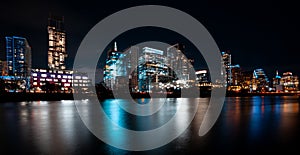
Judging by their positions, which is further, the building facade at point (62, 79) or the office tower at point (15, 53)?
the office tower at point (15, 53)

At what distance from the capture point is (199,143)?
927 cm

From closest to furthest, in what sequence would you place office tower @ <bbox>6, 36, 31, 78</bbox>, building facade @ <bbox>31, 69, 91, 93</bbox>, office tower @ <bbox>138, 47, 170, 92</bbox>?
building facade @ <bbox>31, 69, 91, 93</bbox>
office tower @ <bbox>6, 36, 31, 78</bbox>
office tower @ <bbox>138, 47, 170, 92</bbox>

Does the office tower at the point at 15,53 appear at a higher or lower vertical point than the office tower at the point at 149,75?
higher

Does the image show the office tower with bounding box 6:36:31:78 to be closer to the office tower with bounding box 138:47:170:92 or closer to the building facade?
the building facade

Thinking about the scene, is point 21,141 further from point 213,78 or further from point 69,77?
point 213,78

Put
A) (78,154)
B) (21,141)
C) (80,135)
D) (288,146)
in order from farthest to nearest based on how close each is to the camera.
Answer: (80,135)
(21,141)
(288,146)
(78,154)

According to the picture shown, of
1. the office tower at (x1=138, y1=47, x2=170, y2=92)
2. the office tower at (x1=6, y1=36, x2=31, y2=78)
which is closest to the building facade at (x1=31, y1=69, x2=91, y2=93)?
the office tower at (x1=138, y1=47, x2=170, y2=92)

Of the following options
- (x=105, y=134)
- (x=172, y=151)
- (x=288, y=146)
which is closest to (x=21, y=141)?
(x=105, y=134)

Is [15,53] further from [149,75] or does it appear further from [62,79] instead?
[149,75]

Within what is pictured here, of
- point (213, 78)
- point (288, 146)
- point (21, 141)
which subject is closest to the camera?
point (288, 146)

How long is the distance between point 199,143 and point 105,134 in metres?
4.62

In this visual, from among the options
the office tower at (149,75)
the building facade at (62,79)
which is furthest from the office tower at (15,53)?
the office tower at (149,75)

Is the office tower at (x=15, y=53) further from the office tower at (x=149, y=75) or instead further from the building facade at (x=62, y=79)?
the office tower at (x=149, y=75)

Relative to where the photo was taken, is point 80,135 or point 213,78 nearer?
→ point 80,135
